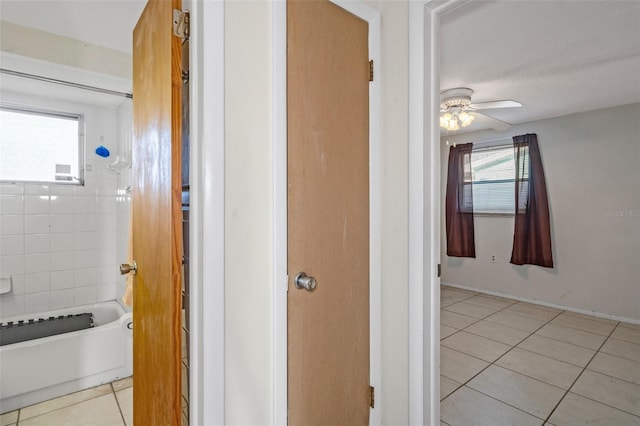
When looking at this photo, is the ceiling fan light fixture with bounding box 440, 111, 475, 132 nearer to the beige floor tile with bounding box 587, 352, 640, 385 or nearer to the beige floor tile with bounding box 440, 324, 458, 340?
the beige floor tile with bounding box 440, 324, 458, 340

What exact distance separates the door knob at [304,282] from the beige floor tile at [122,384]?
1859 mm

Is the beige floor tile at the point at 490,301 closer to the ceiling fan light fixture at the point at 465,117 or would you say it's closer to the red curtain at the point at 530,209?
the red curtain at the point at 530,209

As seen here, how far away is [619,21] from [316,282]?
93.2 inches

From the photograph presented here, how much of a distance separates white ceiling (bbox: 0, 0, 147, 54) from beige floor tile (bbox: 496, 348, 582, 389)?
11.4 feet

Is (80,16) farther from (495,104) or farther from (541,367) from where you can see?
(541,367)

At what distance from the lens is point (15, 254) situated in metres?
2.58

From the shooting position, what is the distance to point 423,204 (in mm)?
1349

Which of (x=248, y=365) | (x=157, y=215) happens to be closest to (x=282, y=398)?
(x=248, y=365)

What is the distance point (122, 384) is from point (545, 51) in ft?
12.3

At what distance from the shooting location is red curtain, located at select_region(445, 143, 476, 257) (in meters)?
4.65

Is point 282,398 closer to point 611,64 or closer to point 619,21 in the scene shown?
point 619,21

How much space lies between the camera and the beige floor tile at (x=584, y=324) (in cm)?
323

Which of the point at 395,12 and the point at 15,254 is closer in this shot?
the point at 395,12

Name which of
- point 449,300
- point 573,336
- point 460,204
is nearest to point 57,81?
point 449,300
